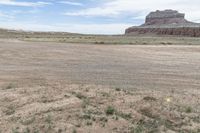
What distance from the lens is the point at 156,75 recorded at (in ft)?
61.8

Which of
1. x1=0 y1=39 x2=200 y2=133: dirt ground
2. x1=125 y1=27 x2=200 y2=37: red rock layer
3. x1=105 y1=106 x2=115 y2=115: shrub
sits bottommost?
x1=125 y1=27 x2=200 y2=37: red rock layer

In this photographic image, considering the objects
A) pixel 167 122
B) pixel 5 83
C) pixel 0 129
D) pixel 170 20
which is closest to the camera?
pixel 0 129

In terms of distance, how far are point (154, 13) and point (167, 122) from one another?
612ft

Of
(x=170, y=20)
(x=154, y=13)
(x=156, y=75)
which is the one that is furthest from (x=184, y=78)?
(x=154, y=13)

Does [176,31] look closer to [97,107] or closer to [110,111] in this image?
[97,107]

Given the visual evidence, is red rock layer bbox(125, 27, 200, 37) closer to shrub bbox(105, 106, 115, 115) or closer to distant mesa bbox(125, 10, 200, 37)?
distant mesa bbox(125, 10, 200, 37)

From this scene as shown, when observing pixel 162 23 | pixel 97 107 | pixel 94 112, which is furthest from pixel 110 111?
pixel 162 23

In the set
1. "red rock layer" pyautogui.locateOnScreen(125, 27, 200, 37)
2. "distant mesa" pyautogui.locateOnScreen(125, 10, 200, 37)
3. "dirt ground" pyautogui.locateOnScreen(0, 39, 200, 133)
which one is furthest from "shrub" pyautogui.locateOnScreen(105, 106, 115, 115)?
"distant mesa" pyautogui.locateOnScreen(125, 10, 200, 37)

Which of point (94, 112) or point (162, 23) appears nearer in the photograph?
point (94, 112)

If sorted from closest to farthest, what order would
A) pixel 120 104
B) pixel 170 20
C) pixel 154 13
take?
pixel 120 104
pixel 170 20
pixel 154 13

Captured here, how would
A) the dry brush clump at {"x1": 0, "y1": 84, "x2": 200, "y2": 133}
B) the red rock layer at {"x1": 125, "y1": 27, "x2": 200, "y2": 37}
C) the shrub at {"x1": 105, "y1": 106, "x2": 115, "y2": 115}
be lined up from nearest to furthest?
the dry brush clump at {"x1": 0, "y1": 84, "x2": 200, "y2": 133}
the shrub at {"x1": 105, "y1": 106, "x2": 115, "y2": 115}
the red rock layer at {"x1": 125, "y1": 27, "x2": 200, "y2": 37}

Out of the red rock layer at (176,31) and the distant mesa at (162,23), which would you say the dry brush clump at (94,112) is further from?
the distant mesa at (162,23)

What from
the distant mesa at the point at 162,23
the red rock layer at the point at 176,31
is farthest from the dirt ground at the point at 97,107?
the distant mesa at the point at 162,23

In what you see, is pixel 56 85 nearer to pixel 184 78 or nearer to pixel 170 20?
pixel 184 78
